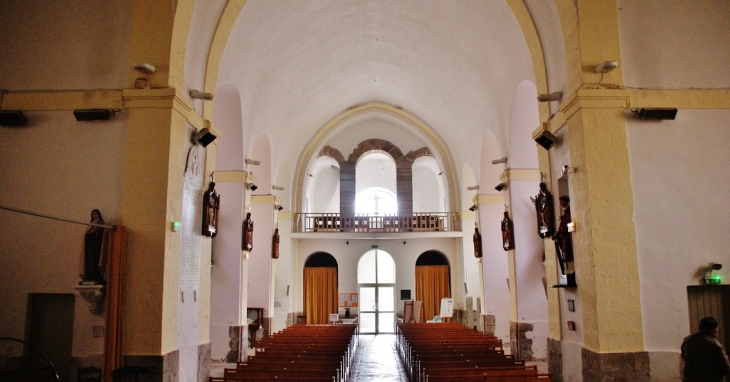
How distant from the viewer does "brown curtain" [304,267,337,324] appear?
65.6 feet

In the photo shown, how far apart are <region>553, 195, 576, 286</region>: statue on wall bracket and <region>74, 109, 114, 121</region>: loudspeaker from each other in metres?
6.04

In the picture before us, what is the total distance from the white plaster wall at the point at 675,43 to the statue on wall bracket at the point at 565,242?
1.80m

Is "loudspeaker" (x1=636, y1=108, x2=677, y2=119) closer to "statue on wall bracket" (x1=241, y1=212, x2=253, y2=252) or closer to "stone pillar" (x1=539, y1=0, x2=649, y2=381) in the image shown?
"stone pillar" (x1=539, y1=0, x2=649, y2=381)

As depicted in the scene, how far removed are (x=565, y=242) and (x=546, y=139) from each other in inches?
59.5

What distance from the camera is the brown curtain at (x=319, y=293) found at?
20000 millimetres

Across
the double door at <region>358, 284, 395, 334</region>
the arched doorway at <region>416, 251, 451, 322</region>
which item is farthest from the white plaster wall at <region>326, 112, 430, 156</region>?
the double door at <region>358, 284, 395, 334</region>

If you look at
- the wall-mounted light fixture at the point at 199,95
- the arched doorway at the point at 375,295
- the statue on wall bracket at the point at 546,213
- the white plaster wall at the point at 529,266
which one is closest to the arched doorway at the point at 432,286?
the arched doorway at the point at 375,295

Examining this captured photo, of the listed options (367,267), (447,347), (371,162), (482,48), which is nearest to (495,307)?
(447,347)

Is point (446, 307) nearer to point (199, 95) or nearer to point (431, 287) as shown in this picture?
point (431, 287)

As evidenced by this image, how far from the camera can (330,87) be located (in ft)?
53.0

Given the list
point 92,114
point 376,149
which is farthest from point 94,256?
point 376,149

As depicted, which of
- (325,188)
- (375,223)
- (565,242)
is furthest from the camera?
(325,188)

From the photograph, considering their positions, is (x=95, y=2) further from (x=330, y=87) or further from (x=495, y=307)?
(x=495, y=307)

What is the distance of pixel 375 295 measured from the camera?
20281mm
